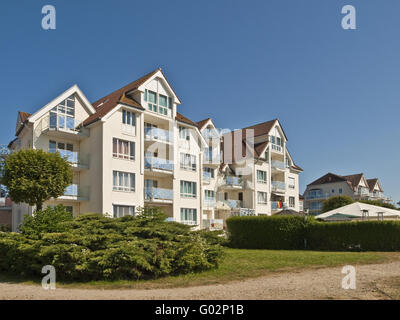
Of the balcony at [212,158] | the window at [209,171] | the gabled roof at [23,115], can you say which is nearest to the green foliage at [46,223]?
the gabled roof at [23,115]

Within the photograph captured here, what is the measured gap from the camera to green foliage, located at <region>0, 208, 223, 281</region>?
13.6 m

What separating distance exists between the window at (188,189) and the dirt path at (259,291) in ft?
74.5

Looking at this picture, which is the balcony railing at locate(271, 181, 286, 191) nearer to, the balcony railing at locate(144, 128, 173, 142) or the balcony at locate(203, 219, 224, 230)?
the balcony at locate(203, 219, 224, 230)

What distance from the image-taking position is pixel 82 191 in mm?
31297

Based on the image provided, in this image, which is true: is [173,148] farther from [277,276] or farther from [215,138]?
[277,276]

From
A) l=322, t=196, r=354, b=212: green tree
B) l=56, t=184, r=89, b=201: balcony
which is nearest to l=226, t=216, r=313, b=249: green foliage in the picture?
l=56, t=184, r=89, b=201: balcony

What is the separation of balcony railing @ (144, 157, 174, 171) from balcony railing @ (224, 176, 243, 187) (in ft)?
33.2

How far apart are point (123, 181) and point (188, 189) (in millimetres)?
7644

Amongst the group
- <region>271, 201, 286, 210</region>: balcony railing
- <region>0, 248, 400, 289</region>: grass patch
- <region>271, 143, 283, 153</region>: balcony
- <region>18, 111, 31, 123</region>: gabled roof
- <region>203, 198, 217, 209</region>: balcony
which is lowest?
<region>0, 248, 400, 289</region>: grass patch

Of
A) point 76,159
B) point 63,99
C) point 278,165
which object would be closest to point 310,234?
point 76,159

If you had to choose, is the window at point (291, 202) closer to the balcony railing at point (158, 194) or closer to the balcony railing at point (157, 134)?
the balcony railing at point (158, 194)

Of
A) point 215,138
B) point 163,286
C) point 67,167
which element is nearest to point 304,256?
point 163,286

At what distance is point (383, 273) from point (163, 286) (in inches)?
316
